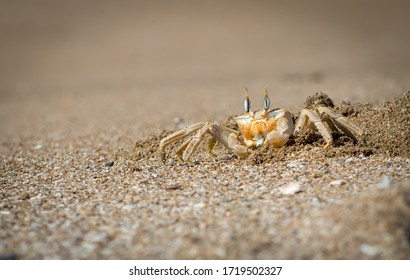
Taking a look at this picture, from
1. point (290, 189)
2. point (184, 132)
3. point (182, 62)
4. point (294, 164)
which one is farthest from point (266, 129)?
point (182, 62)

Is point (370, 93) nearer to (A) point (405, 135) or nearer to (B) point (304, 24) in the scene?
(A) point (405, 135)

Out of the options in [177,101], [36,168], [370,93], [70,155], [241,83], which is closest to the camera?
[36,168]

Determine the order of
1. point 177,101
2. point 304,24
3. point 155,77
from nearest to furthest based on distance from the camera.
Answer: point 177,101 < point 155,77 < point 304,24

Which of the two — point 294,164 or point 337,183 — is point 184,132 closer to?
point 294,164

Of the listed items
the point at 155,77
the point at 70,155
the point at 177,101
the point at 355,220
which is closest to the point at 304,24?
the point at 155,77

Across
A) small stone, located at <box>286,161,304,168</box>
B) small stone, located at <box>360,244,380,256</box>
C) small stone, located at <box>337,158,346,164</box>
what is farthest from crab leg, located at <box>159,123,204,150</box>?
small stone, located at <box>360,244,380,256</box>

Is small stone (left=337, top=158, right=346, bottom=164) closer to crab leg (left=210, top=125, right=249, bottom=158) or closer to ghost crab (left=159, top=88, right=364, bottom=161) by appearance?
ghost crab (left=159, top=88, right=364, bottom=161)
